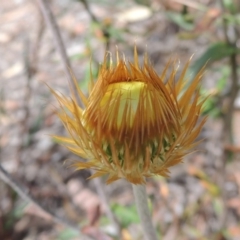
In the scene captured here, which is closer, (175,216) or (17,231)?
(175,216)

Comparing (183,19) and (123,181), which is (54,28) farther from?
(123,181)

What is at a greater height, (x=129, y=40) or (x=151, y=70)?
(x=151, y=70)

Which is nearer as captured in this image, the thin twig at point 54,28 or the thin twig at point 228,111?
the thin twig at point 54,28

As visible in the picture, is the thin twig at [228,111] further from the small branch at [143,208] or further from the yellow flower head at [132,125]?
the yellow flower head at [132,125]

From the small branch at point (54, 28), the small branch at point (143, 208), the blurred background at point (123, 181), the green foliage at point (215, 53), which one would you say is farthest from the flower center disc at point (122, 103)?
the green foliage at point (215, 53)

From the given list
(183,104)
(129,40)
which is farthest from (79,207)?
(183,104)

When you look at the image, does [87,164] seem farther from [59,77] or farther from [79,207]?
[59,77]
